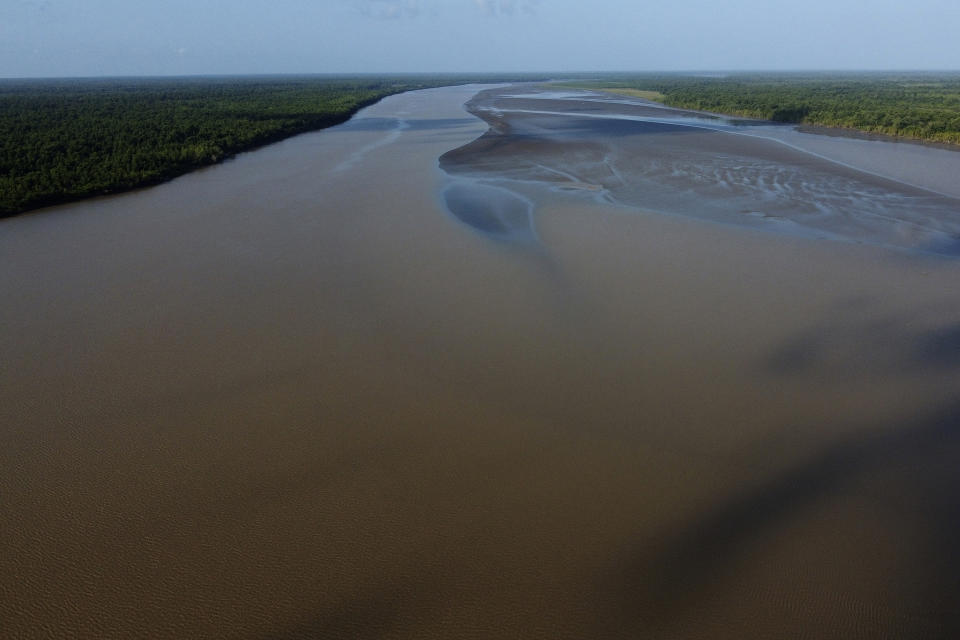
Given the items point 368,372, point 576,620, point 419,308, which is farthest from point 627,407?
point 419,308

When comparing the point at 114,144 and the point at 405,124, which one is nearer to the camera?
the point at 114,144

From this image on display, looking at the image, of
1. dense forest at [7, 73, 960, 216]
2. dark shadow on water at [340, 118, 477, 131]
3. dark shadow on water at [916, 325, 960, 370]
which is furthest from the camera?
dark shadow on water at [340, 118, 477, 131]

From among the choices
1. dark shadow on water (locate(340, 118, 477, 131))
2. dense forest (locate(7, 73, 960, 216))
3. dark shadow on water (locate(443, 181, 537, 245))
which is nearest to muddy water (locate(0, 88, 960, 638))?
dark shadow on water (locate(443, 181, 537, 245))

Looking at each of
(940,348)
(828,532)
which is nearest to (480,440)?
(828,532)

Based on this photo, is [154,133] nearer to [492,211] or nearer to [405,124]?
[405,124]

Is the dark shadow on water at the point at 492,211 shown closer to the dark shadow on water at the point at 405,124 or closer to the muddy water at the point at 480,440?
the muddy water at the point at 480,440

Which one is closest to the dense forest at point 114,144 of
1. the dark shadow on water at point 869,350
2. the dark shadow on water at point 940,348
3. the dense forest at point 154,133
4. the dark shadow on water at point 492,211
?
the dense forest at point 154,133

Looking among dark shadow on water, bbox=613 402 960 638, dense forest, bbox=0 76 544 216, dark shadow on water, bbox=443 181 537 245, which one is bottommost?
dark shadow on water, bbox=613 402 960 638

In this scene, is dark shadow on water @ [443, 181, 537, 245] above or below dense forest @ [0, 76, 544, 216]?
below

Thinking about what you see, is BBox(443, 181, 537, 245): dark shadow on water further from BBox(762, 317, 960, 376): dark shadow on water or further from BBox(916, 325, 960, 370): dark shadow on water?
BBox(916, 325, 960, 370): dark shadow on water

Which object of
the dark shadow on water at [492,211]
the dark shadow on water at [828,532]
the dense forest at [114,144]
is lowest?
the dark shadow on water at [828,532]
